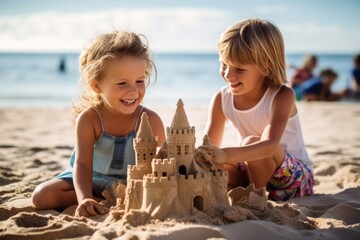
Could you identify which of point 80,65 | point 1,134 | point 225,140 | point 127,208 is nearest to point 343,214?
point 127,208

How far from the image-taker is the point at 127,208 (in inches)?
147

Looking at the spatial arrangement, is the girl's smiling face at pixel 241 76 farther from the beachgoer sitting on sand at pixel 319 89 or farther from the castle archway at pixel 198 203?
the beachgoer sitting on sand at pixel 319 89

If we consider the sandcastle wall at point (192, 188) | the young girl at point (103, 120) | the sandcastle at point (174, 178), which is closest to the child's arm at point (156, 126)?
the young girl at point (103, 120)

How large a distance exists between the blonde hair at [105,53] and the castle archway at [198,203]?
1.55 metres

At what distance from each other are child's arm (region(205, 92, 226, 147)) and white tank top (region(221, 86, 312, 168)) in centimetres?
7

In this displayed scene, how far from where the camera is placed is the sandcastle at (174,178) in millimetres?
3508

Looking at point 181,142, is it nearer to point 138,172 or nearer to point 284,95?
point 138,172

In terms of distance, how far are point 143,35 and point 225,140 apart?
4.62 m

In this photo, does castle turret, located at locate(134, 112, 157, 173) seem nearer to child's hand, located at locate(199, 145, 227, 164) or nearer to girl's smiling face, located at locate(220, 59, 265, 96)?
child's hand, located at locate(199, 145, 227, 164)

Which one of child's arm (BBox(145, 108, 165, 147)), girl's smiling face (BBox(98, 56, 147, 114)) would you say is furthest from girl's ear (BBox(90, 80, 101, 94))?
child's arm (BBox(145, 108, 165, 147))

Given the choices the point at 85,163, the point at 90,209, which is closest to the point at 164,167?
the point at 90,209

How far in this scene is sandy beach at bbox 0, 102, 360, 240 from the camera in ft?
11.5

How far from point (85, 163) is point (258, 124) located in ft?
6.30

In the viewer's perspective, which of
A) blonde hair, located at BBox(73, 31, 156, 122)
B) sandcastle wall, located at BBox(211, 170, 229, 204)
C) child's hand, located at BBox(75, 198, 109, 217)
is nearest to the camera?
sandcastle wall, located at BBox(211, 170, 229, 204)
